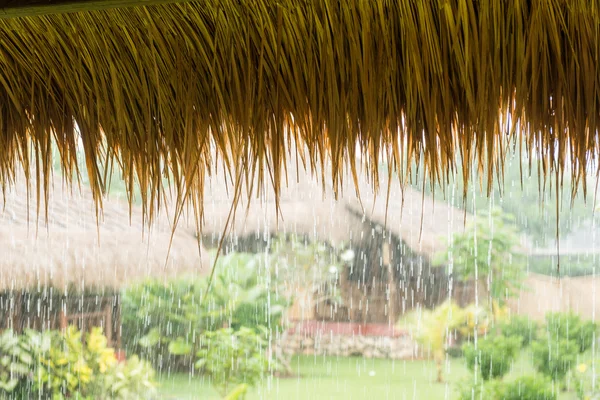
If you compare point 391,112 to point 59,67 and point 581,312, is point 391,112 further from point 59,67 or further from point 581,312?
point 581,312

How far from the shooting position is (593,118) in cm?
126

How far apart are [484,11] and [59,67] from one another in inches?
31.7

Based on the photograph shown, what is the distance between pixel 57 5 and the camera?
113cm

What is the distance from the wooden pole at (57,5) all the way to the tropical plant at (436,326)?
4.18 metres

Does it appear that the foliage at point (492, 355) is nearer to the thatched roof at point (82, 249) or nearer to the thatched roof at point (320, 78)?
the thatched roof at point (82, 249)

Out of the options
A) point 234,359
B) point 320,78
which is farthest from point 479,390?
point 320,78

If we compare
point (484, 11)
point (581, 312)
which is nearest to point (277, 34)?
point (484, 11)

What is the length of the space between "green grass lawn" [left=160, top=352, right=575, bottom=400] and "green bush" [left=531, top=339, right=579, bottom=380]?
0.53 m

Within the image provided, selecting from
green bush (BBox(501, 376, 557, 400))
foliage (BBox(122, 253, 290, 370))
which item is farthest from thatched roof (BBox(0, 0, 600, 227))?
foliage (BBox(122, 253, 290, 370))

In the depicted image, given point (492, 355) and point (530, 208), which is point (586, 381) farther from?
point (530, 208)

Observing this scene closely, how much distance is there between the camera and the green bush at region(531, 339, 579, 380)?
4633 mm

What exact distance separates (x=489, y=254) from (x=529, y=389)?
0.94m

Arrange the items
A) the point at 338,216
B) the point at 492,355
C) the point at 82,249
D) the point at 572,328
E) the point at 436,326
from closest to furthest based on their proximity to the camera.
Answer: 1. the point at 572,328
2. the point at 492,355
3. the point at 82,249
4. the point at 436,326
5. the point at 338,216

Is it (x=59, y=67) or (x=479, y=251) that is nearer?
(x=59, y=67)
